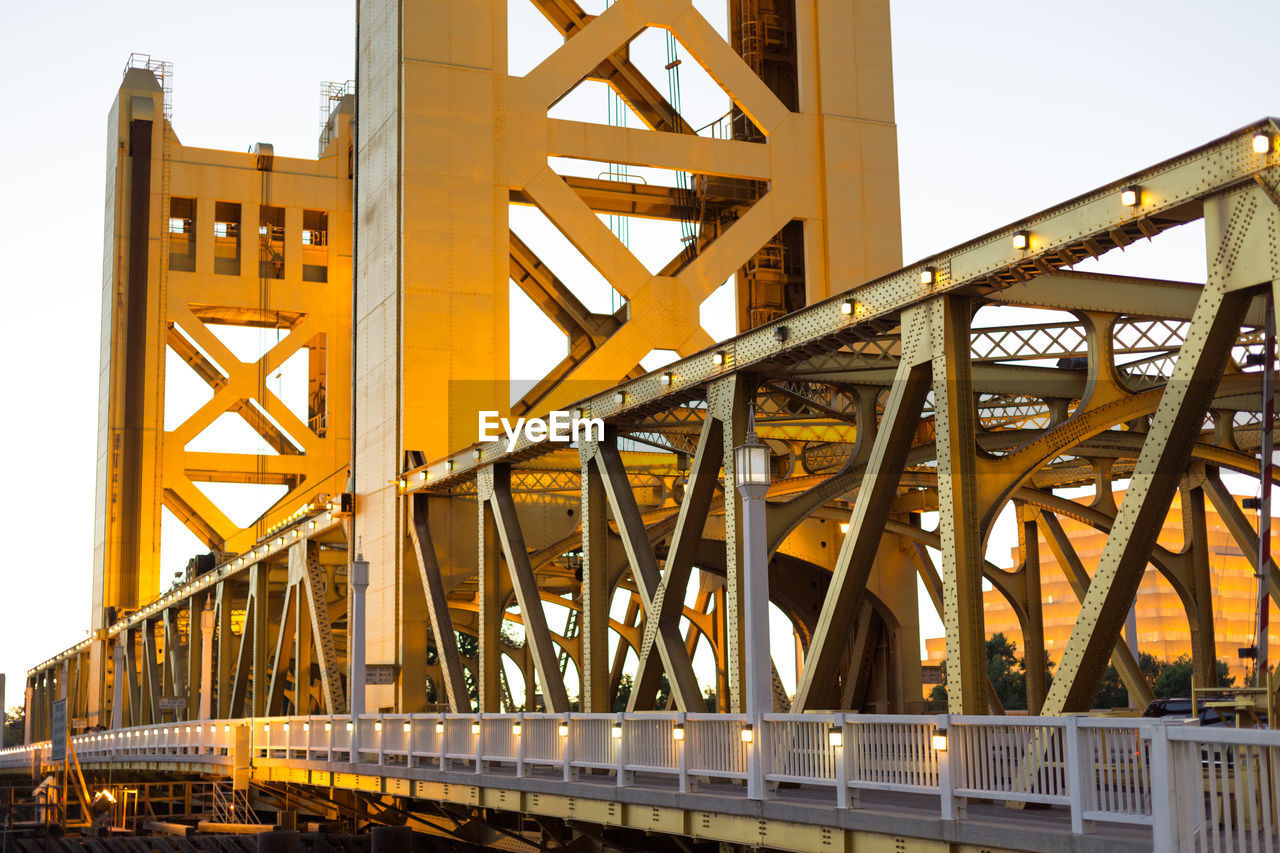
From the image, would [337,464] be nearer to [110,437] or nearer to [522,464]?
[110,437]

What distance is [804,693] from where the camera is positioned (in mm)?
18828

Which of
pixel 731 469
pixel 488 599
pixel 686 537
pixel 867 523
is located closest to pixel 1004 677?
pixel 488 599

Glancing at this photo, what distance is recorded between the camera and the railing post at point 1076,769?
11656 millimetres

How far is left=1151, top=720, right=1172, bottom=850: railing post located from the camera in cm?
964

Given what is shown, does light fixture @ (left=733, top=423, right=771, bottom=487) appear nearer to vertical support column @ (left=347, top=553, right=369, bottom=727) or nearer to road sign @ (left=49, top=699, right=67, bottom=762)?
vertical support column @ (left=347, top=553, right=369, bottom=727)

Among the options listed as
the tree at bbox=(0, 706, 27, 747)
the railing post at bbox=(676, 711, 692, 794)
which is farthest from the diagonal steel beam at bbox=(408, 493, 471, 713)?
the tree at bbox=(0, 706, 27, 747)

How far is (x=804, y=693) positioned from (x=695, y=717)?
179 centimetres

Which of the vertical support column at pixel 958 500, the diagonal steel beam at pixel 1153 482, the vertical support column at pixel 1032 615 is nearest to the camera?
the diagonal steel beam at pixel 1153 482

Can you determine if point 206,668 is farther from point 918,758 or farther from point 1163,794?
point 1163,794

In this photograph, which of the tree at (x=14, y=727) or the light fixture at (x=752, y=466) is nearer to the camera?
the light fixture at (x=752, y=466)

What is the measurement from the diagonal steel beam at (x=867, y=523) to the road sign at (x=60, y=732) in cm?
2036

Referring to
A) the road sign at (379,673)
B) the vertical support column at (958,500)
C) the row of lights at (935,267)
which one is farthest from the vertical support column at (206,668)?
the vertical support column at (958,500)

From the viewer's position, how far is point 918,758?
1391 cm

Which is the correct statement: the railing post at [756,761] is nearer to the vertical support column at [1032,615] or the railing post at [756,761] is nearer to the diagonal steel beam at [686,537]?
the diagonal steel beam at [686,537]
